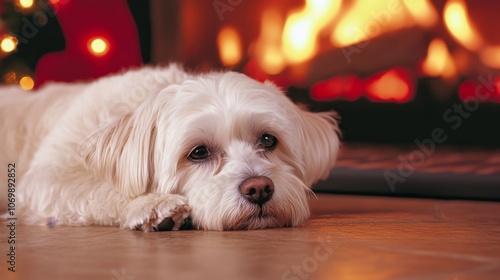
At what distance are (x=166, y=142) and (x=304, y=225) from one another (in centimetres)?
53

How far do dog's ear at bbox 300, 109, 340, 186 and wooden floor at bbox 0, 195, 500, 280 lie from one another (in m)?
0.18

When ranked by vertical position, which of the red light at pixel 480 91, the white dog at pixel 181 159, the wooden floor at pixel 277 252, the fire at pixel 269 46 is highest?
the fire at pixel 269 46

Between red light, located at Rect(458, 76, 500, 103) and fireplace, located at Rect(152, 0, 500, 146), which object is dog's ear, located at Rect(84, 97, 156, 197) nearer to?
fireplace, located at Rect(152, 0, 500, 146)

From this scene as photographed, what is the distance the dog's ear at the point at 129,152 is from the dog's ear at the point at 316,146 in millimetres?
561

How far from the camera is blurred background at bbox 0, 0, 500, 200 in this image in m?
4.26

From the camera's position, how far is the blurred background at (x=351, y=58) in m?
4.26

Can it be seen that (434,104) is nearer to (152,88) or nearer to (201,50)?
(201,50)

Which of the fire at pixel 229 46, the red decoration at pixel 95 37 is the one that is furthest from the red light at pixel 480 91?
the red decoration at pixel 95 37

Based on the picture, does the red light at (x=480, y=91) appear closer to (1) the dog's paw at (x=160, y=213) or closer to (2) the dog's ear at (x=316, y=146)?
(2) the dog's ear at (x=316, y=146)

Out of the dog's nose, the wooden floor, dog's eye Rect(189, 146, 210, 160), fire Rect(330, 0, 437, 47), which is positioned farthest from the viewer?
fire Rect(330, 0, 437, 47)

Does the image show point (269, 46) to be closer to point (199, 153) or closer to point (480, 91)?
point (480, 91)

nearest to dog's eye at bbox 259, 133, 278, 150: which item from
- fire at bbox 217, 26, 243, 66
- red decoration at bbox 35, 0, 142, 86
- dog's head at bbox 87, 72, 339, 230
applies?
dog's head at bbox 87, 72, 339, 230

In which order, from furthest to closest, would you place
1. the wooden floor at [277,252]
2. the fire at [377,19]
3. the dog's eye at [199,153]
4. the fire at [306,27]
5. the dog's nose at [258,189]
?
the fire at [306,27] → the fire at [377,19] → the dog's eye at [199,153] → the dog's nose at [258,189] → the wooden floor at [277,252]

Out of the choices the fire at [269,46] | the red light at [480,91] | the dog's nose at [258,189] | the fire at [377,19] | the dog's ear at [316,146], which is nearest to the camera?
the dog's nose at [258,189]
